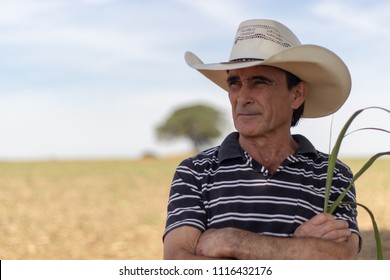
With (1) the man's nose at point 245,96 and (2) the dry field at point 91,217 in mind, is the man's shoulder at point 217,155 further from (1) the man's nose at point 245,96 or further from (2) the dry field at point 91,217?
(2) the dry field at point 91,217

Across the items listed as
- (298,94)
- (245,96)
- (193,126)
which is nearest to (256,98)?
(245,96)

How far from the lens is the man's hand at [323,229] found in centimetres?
323

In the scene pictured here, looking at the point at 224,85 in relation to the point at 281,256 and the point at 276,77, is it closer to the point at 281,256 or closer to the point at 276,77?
the point at 276,77

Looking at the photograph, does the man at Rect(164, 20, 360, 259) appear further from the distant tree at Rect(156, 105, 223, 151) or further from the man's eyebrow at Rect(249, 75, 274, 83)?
the distant tree at Rect(156, 105, 223, 151)

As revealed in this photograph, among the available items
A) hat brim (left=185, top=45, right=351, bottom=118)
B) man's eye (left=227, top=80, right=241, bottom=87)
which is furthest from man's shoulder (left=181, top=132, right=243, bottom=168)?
hat brim (left=185, top=45, right=351, bottom=118)

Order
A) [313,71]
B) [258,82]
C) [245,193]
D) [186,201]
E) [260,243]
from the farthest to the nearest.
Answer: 1. [313,71]
2. [258,82]
3. [245,193]
4. [186,201]
5. [260,243]

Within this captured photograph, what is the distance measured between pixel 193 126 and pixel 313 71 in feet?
173

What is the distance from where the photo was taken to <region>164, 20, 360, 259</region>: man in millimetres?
3178

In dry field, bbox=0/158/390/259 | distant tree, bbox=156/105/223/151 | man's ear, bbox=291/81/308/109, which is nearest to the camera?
man's ear, bbox=291/81/308/109

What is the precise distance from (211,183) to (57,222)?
790 cm

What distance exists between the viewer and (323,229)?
3234 mm

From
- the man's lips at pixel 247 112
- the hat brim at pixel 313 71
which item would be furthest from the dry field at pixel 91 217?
the man's lips at pixel 247 112

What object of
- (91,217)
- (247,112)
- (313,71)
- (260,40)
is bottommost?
(91,217)

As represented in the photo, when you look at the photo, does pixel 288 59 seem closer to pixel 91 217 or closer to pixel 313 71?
pixel 313 71
